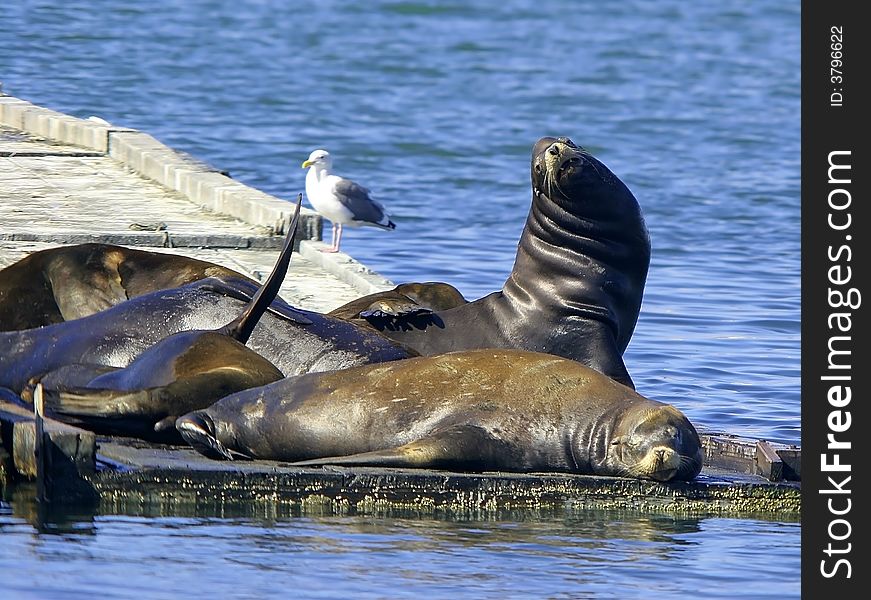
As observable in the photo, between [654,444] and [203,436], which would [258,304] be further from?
[654,444]

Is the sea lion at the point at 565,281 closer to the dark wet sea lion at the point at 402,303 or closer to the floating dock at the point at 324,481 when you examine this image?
the dark wet sea lion at the point at 402,303

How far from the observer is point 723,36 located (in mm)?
43719

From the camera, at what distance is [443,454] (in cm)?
700

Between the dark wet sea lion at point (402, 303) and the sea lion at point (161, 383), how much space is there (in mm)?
1098

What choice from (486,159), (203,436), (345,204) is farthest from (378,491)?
(486,159)

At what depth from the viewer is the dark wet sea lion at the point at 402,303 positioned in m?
8.68

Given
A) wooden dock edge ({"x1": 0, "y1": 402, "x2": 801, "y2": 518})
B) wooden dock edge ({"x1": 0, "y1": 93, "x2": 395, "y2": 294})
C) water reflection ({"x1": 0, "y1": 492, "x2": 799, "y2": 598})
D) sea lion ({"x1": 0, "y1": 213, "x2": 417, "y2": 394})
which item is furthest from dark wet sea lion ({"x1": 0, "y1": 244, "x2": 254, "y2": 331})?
wooden dock edge ({"x1": 0, "y1": 93, "x2": 395, "y2": 294})
